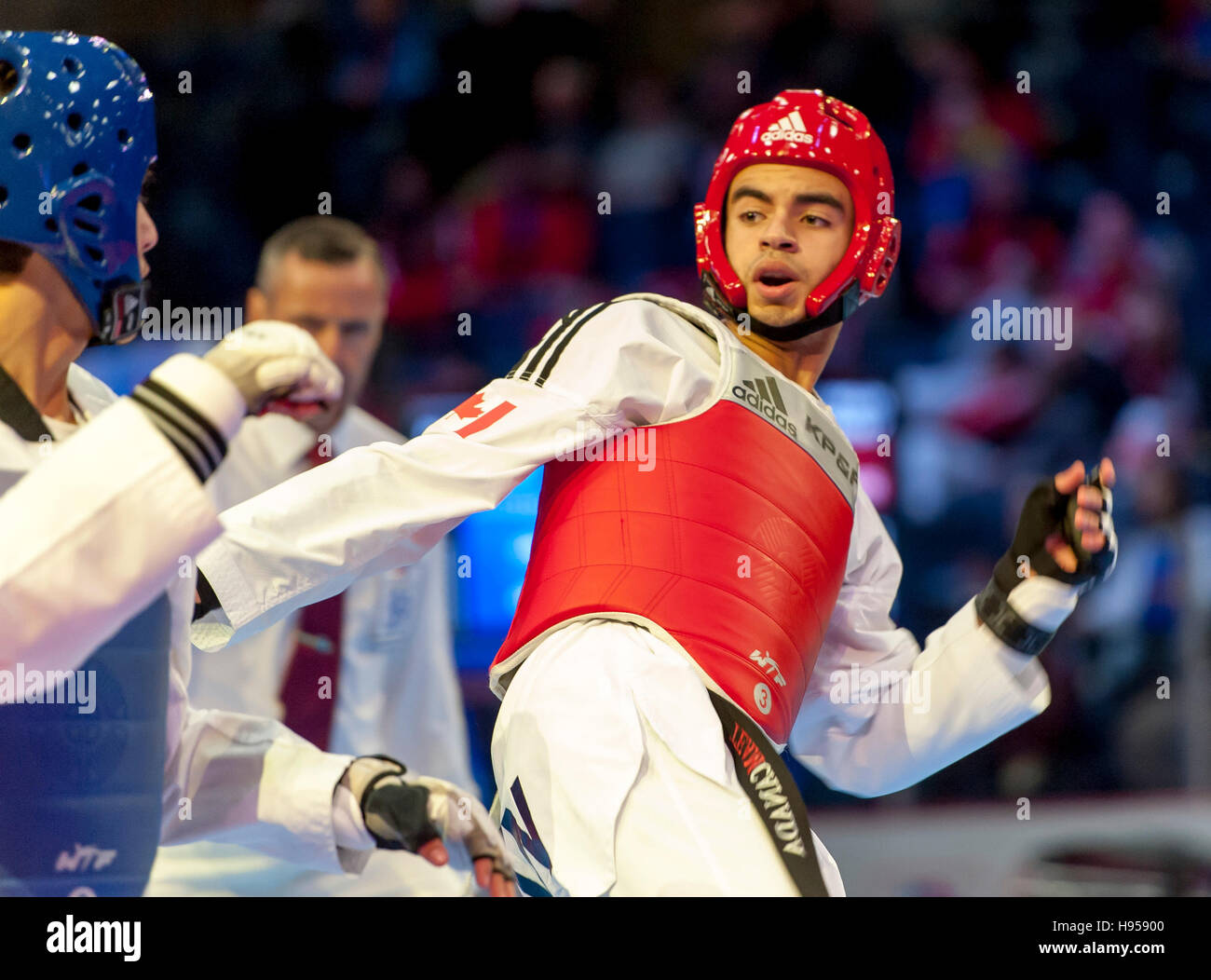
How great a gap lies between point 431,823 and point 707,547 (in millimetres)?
830

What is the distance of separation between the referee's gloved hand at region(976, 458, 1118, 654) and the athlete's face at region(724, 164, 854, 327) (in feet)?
2.66

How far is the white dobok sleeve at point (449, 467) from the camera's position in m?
2.77

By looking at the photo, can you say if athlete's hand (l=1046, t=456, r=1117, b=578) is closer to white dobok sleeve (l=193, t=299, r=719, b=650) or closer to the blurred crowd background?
white dobok sleeve (l=193, t=299, r=719, b=650)

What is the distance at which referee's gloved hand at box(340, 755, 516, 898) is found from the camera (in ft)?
9.68

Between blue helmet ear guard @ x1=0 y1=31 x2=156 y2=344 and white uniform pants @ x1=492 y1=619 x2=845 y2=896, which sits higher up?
blue helmet ear guard @ x1=0 y1=31 x2=156 y2=344

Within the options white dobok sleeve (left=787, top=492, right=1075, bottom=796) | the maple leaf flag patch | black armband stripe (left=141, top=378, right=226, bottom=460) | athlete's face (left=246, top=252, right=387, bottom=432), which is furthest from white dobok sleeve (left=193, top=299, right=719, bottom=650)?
athlete's face (left=246, top=252, right=387, bottom=432)

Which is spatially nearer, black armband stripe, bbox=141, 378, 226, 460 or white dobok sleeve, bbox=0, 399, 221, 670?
white dobok sleeve, bbox=0, 399, 221, 670

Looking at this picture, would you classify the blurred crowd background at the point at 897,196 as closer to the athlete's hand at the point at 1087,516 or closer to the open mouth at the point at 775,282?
the athlete's hand at the point at 1087,516

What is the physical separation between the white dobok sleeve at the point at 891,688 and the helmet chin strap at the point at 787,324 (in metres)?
0.47

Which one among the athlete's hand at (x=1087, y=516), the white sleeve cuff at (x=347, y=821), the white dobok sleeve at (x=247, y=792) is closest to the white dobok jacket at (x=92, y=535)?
the white dobok sleeve at (x=247, y=792)

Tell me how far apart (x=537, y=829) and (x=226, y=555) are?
2.73 feet

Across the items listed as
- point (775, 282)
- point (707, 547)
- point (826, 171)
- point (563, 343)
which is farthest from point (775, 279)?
point (707, 547)
